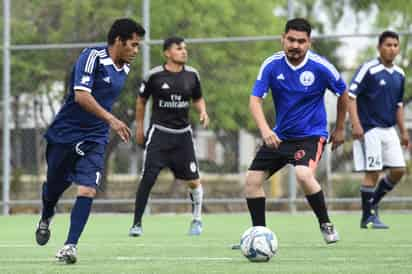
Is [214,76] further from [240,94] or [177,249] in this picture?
[177,249]

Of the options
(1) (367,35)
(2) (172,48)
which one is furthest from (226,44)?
(2) (172,48)

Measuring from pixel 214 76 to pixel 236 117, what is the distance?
2.23 ft

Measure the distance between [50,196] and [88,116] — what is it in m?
0.82

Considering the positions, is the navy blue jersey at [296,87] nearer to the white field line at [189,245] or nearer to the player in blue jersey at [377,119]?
the white field line at [189,245]

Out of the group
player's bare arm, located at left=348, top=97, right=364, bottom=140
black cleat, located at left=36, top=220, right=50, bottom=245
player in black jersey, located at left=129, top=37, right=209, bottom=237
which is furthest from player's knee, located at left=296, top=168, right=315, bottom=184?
player in black jersey, located at left=129, top=37, right=209, bottom=237

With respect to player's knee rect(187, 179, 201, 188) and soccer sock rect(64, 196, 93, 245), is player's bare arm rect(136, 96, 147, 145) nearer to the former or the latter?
player's knee rect(187, 179, 201, 188)

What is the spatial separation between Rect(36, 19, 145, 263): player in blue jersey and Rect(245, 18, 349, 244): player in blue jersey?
115 centimetres

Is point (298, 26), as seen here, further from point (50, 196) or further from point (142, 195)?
point (142, 195)

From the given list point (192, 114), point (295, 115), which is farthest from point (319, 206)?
point (192, 114)

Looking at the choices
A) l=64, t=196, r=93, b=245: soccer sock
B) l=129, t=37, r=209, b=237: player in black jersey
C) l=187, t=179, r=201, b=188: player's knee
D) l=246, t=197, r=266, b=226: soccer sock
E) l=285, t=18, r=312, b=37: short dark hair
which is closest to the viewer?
l=64, t=196, r=93, b=245: soccer sock

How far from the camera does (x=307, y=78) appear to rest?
9.20m

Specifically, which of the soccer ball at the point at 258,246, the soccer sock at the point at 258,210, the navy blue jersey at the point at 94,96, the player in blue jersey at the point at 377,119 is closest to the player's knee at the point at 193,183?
the player in blue jersey at the point at 377,119

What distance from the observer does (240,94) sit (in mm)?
16938

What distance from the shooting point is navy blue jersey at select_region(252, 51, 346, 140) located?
9.16 metres
